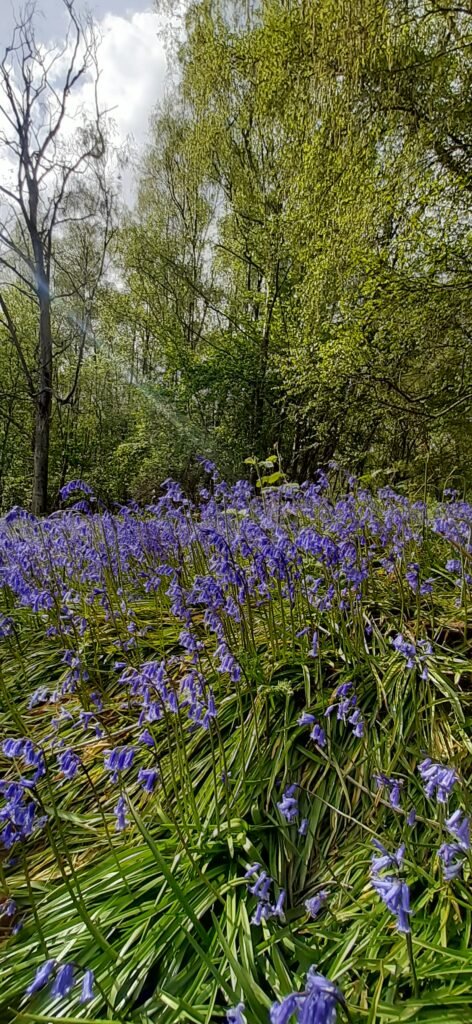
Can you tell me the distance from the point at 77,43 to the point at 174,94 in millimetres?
5090

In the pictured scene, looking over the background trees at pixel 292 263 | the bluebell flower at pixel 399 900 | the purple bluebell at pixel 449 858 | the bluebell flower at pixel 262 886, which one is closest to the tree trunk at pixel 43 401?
the background trees at pixel 292 263

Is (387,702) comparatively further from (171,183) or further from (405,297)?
(171,183)

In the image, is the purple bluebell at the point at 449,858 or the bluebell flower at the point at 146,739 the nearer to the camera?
the purple bluebell at the point at 449,858

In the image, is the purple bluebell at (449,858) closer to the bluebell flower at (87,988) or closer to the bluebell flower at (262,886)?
the bluebell flower at (262,886)

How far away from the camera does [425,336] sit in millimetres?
7219

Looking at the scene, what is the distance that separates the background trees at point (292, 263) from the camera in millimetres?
5355

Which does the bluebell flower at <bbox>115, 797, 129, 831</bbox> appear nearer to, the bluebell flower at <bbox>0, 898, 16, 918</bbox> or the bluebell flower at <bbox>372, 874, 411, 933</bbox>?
the bluebell flower at <bbox>0, 898, 16, 918</bbox>

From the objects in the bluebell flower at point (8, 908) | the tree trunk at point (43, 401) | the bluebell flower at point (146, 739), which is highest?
the tree trunk at point (43, 401)

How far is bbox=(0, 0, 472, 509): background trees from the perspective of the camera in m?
5.36

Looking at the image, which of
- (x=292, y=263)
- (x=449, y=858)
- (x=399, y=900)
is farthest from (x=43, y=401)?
Answer: (x=399, y=900)

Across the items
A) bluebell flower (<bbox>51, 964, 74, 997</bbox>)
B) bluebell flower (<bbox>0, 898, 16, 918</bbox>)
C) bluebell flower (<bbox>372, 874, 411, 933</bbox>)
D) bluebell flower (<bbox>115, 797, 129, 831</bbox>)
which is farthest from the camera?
bluebell flower (<bbox>115, 797, 129, 831</bbox>)

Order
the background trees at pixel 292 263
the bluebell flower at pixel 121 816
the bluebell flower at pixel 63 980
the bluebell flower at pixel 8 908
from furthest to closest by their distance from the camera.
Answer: the background trees at pixel 292 263
the bluebell flower at pixel 121 816
the bluebell flower at pixel 8 908
the bluebell flower at pixel 63 980

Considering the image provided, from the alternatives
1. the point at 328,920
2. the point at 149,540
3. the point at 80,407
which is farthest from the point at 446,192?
Result: the point at 80,407

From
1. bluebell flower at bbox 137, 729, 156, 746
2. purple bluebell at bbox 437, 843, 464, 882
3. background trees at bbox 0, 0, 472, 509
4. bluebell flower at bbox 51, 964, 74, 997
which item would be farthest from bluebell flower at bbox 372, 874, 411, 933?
background trees at bbox 0, 0, 472, 509
